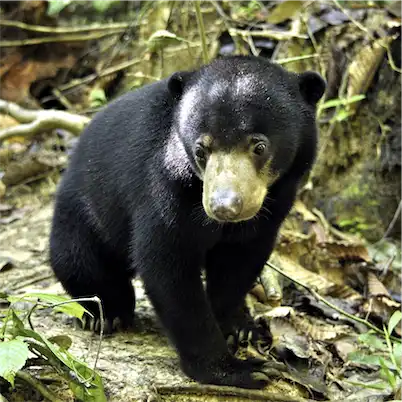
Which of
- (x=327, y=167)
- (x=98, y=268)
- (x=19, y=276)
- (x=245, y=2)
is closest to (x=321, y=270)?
(x=327, y=167)

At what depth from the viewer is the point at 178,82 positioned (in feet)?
11.6

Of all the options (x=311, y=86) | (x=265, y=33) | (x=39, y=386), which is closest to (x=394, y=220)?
(x=265, y=33)

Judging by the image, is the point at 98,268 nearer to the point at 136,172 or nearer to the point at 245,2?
the point at 136,172

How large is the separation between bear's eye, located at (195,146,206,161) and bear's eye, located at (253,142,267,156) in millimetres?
233

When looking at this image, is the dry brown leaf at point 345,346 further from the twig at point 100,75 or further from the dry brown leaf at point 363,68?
the twig at point 100,75

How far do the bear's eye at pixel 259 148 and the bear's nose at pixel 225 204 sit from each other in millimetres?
280

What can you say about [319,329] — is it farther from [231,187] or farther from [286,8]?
[286,8]

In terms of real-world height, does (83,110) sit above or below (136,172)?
below

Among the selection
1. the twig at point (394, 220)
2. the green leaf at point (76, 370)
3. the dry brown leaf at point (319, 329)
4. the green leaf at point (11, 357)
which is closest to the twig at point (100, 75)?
the twig at point (394, 220)

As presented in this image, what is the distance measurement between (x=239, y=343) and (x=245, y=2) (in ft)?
15.4

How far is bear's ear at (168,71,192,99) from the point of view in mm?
3523

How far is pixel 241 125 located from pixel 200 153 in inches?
9.4

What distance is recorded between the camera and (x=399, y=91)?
595 cm

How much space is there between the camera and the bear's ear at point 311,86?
11.6 feet
